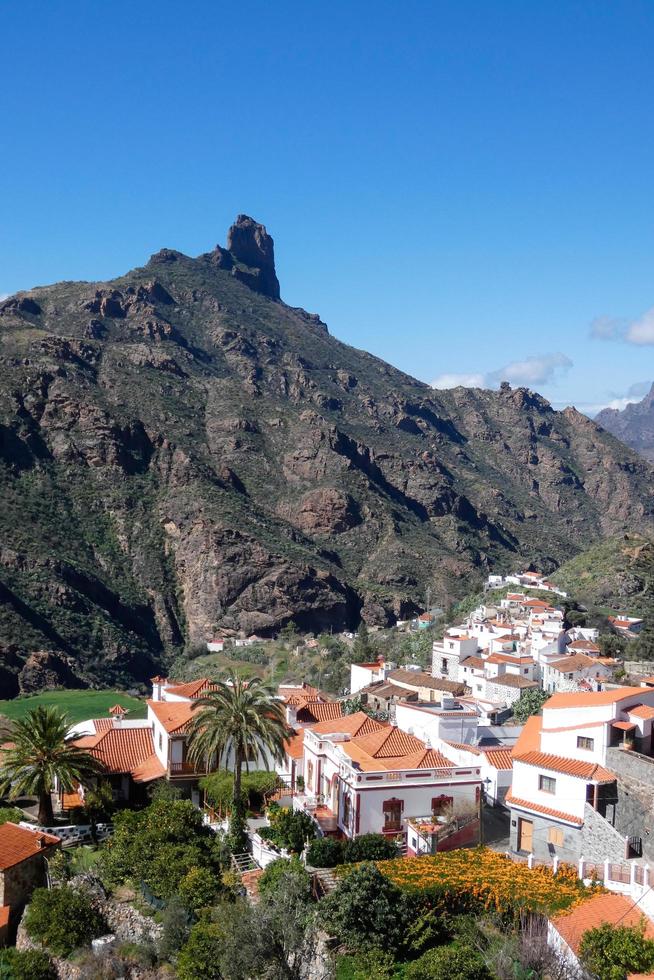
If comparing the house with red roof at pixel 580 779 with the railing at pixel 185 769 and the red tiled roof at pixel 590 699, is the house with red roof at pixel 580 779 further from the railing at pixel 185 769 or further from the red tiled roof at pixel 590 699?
the railing at pixel 185 769

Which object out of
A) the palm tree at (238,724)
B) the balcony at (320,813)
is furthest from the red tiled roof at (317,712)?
the balcony at (320,813)

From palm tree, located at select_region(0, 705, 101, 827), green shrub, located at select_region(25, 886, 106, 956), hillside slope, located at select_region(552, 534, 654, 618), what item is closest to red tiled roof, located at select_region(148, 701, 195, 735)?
palm tree, located at select_region(0, 705, 101, 827)

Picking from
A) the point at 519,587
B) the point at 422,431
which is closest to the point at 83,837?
the point at 519,587

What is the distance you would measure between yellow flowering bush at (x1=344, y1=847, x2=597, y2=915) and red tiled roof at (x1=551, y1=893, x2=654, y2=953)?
13.8 inches

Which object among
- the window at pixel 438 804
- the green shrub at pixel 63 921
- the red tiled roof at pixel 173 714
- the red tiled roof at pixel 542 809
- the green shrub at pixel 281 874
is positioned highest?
the red tiled roof at pixel 173 714

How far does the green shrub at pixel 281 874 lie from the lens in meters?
25.0

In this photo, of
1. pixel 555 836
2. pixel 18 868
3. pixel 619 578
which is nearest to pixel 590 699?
pixel 555 836

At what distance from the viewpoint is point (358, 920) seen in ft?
75.7

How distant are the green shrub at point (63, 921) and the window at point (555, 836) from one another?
1314cm

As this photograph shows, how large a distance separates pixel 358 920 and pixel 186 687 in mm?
23103

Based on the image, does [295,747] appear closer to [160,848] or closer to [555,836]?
[160,848]

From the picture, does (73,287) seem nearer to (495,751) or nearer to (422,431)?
(422,431)

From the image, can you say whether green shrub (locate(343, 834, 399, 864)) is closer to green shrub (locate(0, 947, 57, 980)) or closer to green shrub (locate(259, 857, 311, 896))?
green shrub (locate(259, 857, 311, 896))

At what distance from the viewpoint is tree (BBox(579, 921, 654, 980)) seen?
66.9 feet
